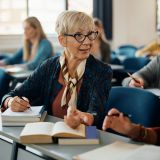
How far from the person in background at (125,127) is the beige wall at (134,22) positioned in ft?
21.9

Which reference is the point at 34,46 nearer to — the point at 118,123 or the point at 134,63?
the point at 134,63

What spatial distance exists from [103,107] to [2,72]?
1.33 m

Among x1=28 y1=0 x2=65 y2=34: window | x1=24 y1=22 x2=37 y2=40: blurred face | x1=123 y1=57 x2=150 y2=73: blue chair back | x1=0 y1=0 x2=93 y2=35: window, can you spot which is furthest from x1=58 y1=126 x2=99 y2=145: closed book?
x1=28 y1=0 x2=65 y2=34: window

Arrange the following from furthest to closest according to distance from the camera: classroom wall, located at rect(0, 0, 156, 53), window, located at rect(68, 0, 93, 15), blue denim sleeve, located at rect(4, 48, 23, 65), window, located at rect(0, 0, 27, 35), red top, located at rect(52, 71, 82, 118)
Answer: classroom wall, located at rect(0, 0, 156, 53) → window, located at rect(68, 0, 93, 15) → window, located at rect(0, 0, 27, 35) → blue denim sleeve, located at rect(4, 48, 23, 65) → red top, located at rect(52, 71, 82, 118)

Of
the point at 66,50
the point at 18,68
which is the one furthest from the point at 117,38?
the point at 66,50

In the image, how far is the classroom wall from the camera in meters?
8.14

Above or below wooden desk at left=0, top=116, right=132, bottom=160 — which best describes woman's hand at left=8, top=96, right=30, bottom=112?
above

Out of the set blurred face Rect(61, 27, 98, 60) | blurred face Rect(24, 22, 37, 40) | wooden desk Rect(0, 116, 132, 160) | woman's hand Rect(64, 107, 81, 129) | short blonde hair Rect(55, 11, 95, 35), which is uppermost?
short blonde hair Rect(55, 11, 95, 35)

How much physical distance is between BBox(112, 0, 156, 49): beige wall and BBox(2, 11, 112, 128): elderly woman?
239 inches

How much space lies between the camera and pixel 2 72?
317 cm

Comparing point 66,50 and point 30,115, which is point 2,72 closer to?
point 66,50

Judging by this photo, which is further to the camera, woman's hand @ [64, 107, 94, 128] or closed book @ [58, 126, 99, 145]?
woman's hand @ [64, 107, 94, 128]

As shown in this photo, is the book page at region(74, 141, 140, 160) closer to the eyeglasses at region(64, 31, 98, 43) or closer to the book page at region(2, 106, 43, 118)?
the book page at region(2, 106, 43, 118)

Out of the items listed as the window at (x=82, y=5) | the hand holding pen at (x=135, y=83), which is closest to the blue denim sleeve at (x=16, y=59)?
the hand holding pen at (x=135, y=83)
